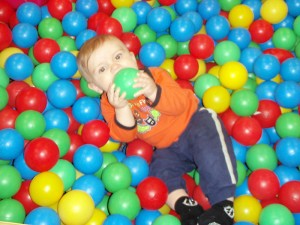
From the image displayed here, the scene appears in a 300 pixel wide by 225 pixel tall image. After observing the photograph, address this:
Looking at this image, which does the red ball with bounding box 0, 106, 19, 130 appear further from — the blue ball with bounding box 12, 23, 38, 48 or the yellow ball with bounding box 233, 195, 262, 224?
the yellow ball with bounding box 233, 195, 262, 224

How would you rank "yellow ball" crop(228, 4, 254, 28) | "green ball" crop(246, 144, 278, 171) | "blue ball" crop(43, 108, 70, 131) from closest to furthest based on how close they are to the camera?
1. "green ball" crop(246, 144, 278, 171)
2. "blue ball" crop(43, 108, 70, 131)
3. "yellow ball" crop(228, 4, 254, 28)

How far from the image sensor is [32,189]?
5.19 feet

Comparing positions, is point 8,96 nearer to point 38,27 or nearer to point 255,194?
point 38,27

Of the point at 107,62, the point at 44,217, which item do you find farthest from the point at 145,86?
the point at 44,217

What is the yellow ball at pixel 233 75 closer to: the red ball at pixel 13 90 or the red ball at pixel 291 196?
the red ball at pixel 291 196

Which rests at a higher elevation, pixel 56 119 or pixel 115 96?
pixel 115 96

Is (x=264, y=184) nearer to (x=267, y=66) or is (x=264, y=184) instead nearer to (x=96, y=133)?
(x=267, y=66)

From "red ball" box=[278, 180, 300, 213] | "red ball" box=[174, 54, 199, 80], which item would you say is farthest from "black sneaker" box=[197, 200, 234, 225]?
"red ball" box=[174, 54, 199, 80]

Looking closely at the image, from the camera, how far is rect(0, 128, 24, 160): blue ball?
5.45 ft

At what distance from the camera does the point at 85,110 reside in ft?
6.29

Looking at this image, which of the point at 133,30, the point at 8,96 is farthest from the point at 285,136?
the point at 8,96

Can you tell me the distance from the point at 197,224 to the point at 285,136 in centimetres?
68

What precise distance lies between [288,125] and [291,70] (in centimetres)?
35

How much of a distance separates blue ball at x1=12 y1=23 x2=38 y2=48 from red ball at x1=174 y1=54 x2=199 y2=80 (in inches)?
34.7
